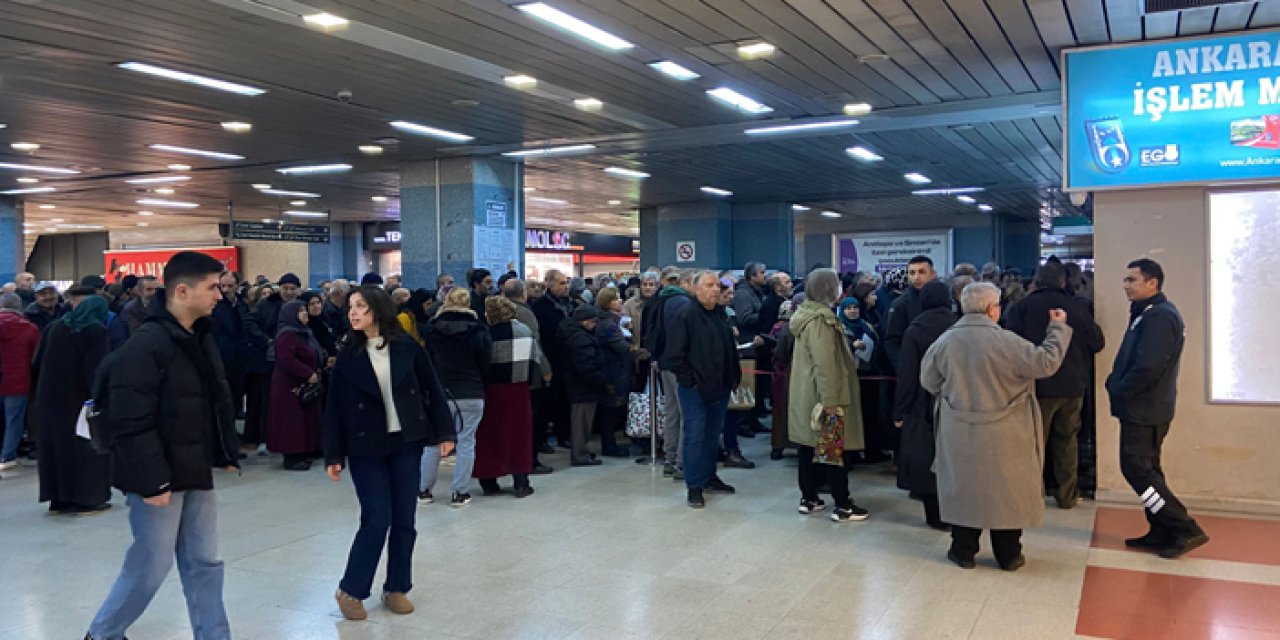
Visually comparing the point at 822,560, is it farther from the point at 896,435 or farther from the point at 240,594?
the point at 240,594

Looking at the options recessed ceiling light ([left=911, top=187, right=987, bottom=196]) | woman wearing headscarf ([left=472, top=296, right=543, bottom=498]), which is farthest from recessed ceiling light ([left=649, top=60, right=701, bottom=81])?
recessed ceiling light ([left=911, top=187, right=987, bottom=196])

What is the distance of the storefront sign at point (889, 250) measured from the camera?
22.9 meters

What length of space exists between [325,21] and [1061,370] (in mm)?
5858

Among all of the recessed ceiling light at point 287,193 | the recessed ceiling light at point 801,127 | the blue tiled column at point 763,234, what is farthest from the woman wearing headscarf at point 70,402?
the blue tiled column at point 763,234

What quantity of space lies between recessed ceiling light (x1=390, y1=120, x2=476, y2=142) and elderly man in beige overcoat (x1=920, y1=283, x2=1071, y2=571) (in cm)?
754

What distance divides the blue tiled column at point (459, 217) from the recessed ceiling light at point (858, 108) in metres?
5.31

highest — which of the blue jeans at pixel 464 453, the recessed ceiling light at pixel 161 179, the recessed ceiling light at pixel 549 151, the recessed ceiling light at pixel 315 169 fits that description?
the recessed ceiling light at pixel 161 179

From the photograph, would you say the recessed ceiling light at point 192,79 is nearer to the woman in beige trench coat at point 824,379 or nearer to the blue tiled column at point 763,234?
the woman in beige trench coat at point 824,379

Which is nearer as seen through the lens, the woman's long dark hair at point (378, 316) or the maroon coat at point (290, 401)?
the woman's long dark hair at point (378, 316)

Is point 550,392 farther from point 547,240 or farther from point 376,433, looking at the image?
point 547,240

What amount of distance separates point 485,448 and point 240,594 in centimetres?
265

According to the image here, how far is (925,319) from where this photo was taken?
21.6 ft

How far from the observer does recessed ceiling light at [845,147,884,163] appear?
14136 mm

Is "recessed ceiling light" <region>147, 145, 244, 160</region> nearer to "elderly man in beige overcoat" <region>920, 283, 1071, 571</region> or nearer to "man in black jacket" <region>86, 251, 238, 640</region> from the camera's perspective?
"man in black jacket" <region>86, 251, 238, 640</region>
